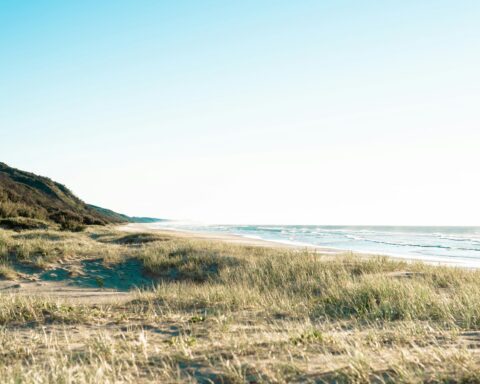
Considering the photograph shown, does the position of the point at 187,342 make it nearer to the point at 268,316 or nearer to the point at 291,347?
the point at 291,347

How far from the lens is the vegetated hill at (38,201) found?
29906 mm

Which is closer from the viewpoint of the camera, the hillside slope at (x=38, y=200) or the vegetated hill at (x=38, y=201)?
the vegetated hill at (x=38, y=201)

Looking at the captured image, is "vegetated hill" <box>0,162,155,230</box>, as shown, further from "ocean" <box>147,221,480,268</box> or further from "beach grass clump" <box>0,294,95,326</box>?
"beach grass clump" <box>0,294,95,326</box>

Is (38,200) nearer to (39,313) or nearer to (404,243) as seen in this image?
(404,243)

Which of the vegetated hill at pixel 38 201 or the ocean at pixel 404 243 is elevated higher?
the vegetated hill at pixel 38 201

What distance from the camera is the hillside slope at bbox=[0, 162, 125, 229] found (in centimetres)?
3006

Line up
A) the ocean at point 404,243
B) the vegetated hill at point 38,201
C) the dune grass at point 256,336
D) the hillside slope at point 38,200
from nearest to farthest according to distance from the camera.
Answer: the dune grass at point 256,336
the ocean at point 404,243
the vegetated hill at point 38,201
the hillside slope at point 38,200

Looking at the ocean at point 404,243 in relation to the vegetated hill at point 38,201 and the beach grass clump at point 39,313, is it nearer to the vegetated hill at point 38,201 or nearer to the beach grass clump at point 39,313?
the vegetated hill at point 38,201

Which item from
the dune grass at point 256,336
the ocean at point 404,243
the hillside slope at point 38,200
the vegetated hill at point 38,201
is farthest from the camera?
the hillside slope at point 38,200

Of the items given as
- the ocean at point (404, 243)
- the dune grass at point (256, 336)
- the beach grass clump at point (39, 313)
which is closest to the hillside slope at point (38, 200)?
the ocean at point (404, 243)

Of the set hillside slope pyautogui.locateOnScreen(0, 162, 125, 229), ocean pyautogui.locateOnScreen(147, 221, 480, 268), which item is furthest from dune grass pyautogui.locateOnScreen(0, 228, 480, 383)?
hillside slope pyautogui.locateOnScreen(0, 162, 125, 229)

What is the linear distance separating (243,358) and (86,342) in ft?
6.00

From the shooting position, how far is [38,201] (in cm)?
3862

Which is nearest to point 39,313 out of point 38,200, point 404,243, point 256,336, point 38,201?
point 256,336
